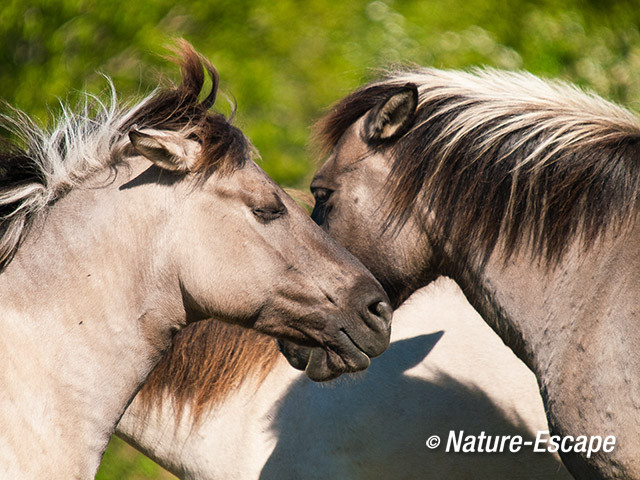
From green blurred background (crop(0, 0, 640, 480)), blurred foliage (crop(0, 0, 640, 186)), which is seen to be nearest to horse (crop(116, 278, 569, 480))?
green blurred background (crop(0, 0, 640, 480))

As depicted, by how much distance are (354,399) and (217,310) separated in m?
1.34

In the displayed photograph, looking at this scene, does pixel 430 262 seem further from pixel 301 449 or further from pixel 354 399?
pixel 301 449

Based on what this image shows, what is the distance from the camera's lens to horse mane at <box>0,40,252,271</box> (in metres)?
2.61

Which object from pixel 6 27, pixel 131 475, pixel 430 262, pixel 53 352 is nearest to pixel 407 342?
pixel 430 262

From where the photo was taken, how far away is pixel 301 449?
3670mm

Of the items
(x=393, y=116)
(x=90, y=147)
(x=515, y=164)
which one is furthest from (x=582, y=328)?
(x=90, y=147)

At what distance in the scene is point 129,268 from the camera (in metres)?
2.59

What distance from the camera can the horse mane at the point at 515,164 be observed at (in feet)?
9.57

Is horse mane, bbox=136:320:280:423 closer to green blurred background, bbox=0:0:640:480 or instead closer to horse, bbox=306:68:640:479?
horse, bbox=306:68:640:479

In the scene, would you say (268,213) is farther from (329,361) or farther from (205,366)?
(205,366)

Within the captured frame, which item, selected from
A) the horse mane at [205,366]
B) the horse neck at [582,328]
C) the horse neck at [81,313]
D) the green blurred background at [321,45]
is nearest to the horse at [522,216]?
the horse neck at [582,328]

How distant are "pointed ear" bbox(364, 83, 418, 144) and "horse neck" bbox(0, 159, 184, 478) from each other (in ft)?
3.97

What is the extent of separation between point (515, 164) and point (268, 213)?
3.69 ft

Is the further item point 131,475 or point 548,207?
point 131,475
